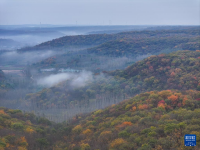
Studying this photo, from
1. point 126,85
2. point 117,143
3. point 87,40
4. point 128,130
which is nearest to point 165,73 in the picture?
point 126,85

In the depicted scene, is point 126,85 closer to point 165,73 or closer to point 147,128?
point 165,73

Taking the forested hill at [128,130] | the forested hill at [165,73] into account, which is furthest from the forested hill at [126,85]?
the forested hill at [128,130]

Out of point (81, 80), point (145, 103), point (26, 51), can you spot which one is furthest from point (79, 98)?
point (26, 51)

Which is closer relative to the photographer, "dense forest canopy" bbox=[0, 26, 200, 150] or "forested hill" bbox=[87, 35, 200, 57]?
"dense forest canopy" bbox=[0, 26, 200, 150]

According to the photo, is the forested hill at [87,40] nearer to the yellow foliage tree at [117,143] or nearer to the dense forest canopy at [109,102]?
the dense forest canopy at [109,102]

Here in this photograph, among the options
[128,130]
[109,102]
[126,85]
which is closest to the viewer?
[128,130]

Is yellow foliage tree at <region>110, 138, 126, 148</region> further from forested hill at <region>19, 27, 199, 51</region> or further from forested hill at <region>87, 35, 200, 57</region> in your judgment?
forested hill at <region>19, 27, 199, 51</region>

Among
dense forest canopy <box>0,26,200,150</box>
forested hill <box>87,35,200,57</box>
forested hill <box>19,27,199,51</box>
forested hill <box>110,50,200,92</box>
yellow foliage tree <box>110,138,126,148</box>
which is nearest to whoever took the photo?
yellow foliage tree <box>110,138,126,148</box>

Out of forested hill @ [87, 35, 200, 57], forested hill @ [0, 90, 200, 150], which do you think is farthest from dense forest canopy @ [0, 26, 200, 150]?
forested hill @ [87, 35, 200, 57]

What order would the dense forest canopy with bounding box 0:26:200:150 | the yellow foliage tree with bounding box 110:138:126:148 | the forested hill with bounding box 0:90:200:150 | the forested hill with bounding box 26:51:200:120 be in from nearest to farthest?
the forested hill with bounding box 0:90:200:150
the yellow foliage tree with bounding box 110:138:126:148
the dense forest canopy with bounding box 0:26:200:150
the forested hill with bounding box 26:51:200:120
